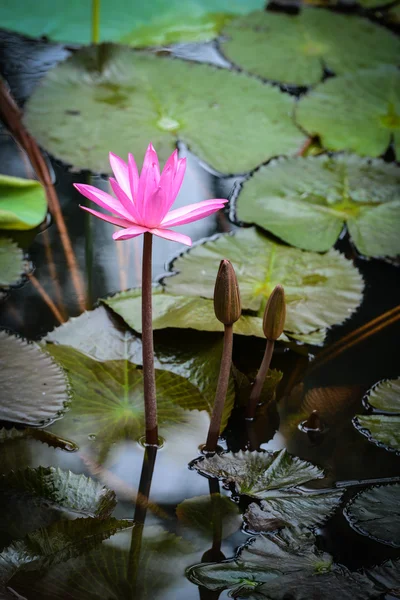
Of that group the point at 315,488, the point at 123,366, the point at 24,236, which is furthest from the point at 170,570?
the point at 24,236

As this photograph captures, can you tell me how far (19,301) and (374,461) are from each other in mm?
1137

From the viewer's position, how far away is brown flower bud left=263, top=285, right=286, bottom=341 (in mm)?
1389

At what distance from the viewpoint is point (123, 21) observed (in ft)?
10.9

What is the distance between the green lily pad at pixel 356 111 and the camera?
2680 millimetres

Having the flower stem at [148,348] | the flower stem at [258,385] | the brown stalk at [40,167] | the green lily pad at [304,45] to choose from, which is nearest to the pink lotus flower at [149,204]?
the flower stem at [148,348]

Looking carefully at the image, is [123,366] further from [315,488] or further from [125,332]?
[315,488]

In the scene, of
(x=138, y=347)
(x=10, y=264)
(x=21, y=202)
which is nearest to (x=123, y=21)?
(x=21, y=202)

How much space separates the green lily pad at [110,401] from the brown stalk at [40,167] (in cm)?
31

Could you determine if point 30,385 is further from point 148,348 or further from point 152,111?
point 152,111

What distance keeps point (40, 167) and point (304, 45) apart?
1690 millimetres

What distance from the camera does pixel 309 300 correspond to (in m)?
1.90

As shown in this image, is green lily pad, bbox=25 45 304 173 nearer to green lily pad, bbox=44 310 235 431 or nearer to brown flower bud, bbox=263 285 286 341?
green lily pad, bbox=44 310 235 431

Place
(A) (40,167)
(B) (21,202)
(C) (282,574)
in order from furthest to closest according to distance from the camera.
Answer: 1. (A) (40,167)
2. (B) (21,202)
3. (C) (282,574)

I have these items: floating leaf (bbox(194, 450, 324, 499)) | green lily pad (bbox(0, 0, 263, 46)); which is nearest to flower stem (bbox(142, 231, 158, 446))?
floating leaf (bbox(194, 450, 324, 499))
